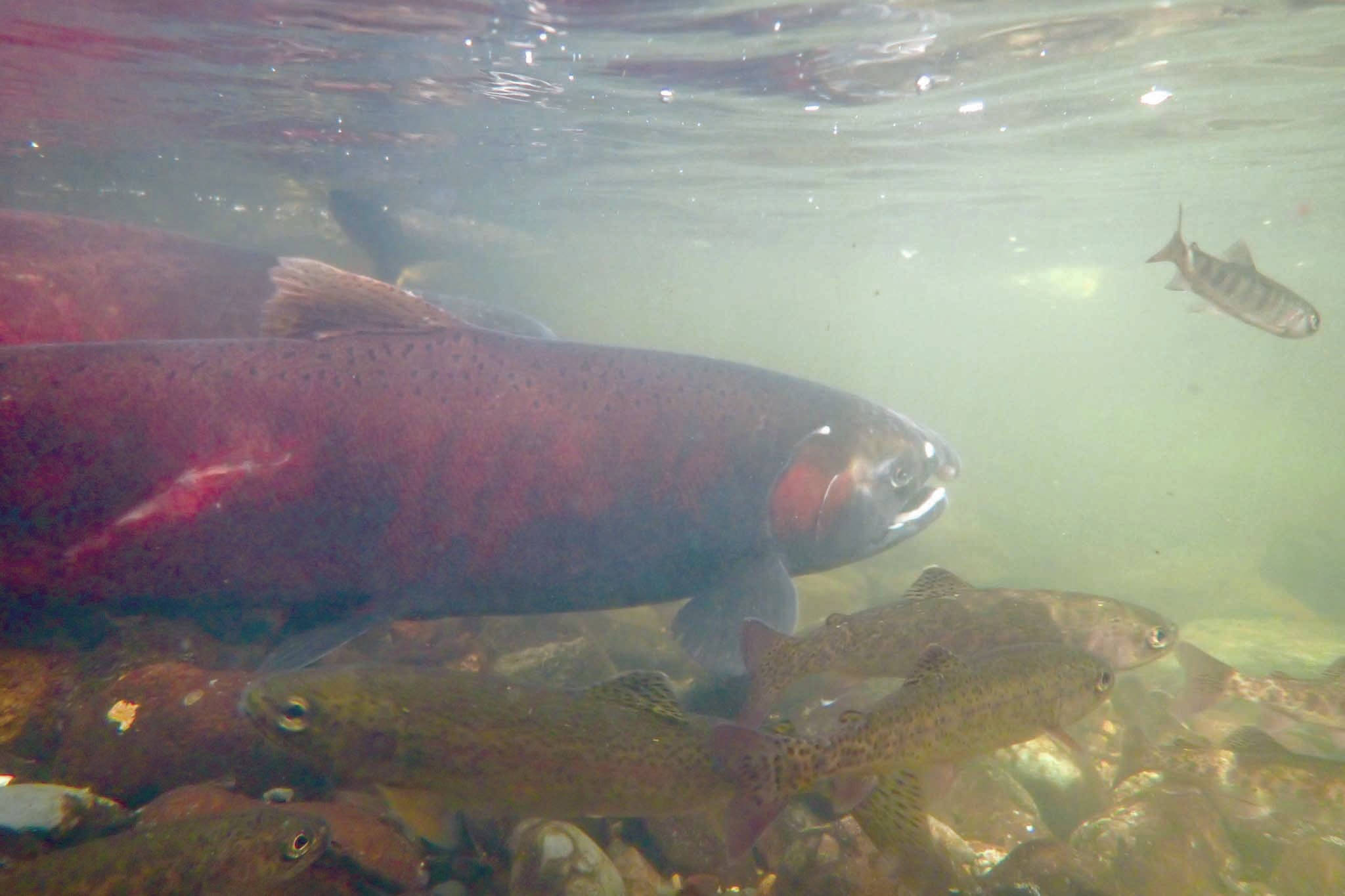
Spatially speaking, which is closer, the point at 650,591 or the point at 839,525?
the point at 650,591

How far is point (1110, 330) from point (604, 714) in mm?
123291

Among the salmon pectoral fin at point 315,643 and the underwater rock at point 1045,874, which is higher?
the salmon pectoral fin at point 315,643

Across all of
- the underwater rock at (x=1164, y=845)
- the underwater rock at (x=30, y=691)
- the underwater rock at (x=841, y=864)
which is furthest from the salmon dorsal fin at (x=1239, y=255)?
the underwater rock at (x=30, y=691)

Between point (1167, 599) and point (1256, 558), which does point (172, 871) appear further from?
point (1256, 558)

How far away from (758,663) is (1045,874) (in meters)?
1.63

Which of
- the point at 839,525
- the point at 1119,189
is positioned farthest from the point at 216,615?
the point at 1119,189

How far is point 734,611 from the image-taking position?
4008 mm

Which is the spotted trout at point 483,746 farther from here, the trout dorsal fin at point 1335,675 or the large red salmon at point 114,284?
the trout dorsal fin at point 1335,675

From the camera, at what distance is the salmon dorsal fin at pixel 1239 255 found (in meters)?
6.20

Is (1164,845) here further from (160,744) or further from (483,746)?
(160,744)

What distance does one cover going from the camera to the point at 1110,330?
103438mm

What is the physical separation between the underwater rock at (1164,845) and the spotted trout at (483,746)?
2.67m

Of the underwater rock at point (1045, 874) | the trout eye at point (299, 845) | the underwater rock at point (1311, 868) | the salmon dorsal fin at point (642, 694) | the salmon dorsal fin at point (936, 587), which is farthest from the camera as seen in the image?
the salmon dorsal fin at point (936, 587)

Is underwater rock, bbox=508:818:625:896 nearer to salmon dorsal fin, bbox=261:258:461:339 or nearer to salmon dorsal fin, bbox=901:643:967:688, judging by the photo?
salmon dorsal fin, bbox=901:643:967:688
